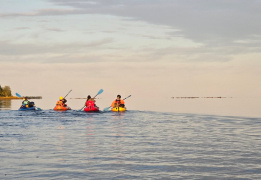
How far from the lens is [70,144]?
2266 cm

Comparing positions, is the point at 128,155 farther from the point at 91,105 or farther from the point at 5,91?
the point at 5,91

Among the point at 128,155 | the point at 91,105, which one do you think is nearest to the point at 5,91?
the point at 91,105

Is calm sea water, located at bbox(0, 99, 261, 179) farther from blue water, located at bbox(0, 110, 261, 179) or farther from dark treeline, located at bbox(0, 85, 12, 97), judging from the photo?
dark treeline, located at bbox(0, 85, 12, 97)

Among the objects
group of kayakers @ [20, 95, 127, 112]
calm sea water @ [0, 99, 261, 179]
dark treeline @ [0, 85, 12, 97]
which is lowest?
calm sea water @ [0, 99, 261, 179]

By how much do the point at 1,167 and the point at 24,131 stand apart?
1407cm

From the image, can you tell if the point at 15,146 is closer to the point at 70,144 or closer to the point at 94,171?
the point at 70,144

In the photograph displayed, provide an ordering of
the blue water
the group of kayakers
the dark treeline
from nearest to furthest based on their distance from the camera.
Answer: the blue water → the group of kayakers → the dark treeline

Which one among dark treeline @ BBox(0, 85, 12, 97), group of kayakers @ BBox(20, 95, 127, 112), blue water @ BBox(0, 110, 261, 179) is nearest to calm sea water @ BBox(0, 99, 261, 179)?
blue water @ BBox(0, 110, 261, 179)

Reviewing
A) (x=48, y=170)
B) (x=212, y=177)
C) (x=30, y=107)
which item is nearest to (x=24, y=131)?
(x=48, y=170)

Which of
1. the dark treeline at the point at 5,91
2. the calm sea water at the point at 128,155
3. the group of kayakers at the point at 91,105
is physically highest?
the dark treeline at the point at 5,91

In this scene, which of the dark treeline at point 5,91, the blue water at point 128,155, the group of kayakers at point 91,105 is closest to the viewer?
the blue water at point 128,155

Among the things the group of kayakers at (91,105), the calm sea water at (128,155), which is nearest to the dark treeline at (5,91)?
the group of kayakers at (91,105)

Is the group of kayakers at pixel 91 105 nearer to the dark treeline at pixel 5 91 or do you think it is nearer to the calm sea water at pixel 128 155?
the calm sea water at pixel 128 155

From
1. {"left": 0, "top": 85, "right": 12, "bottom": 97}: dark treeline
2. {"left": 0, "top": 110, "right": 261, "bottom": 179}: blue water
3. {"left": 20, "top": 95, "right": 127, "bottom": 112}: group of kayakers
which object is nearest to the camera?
{"left": 0, "top": 110, "right": 261, "bottom": 179}: blue water
